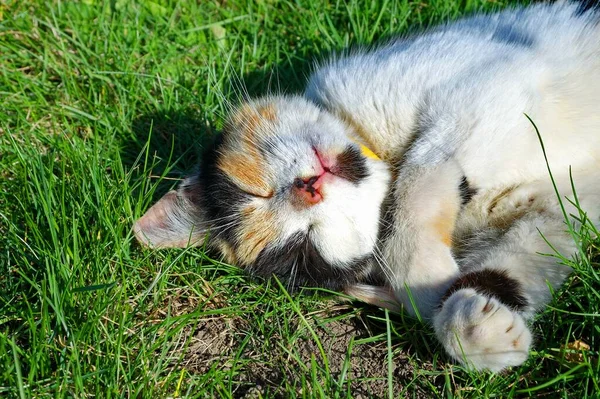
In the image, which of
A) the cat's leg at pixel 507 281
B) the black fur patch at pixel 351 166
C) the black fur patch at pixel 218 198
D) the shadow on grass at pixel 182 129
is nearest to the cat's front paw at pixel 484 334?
the cat's leg at pixel 507 281

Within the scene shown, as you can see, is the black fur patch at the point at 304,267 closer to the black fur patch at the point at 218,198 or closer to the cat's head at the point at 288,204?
the cat's head at the point at 288,204

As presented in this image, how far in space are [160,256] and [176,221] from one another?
0.45 ft

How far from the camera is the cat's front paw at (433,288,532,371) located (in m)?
1.77

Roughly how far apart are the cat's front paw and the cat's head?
0.43 metres

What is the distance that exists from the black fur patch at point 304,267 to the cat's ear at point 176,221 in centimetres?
29

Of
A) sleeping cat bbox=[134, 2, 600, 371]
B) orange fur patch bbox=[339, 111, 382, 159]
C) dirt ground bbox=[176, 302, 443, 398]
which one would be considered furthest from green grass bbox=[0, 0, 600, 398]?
orange fur patch bbox=[339, 111, 382, 159]

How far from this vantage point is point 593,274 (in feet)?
6.20

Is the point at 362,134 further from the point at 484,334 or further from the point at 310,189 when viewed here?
the point at 484,334

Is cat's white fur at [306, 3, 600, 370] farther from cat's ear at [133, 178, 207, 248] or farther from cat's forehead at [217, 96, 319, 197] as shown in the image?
cat's ear at [133, 178, 207, 248]

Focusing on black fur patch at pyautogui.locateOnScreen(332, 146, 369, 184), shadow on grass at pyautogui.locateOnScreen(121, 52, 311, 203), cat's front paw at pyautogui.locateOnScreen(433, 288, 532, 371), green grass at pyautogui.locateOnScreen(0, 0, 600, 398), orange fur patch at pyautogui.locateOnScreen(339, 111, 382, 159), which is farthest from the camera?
shadow on grass at pyautogui.locateOnScreen(121, 52, 311, 203)

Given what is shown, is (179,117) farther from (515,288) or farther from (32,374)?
(515,288)

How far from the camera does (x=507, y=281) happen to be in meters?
1.99

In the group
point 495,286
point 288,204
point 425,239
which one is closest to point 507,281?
point 495,286

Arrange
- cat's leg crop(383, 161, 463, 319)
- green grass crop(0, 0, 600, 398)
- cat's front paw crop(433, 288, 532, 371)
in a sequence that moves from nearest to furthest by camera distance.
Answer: cat's front paw crop(433, 288, 532, 371) < green grass crop(0, 0, 600, 398) < cat's leg crop(383, 161, 463, 319)
